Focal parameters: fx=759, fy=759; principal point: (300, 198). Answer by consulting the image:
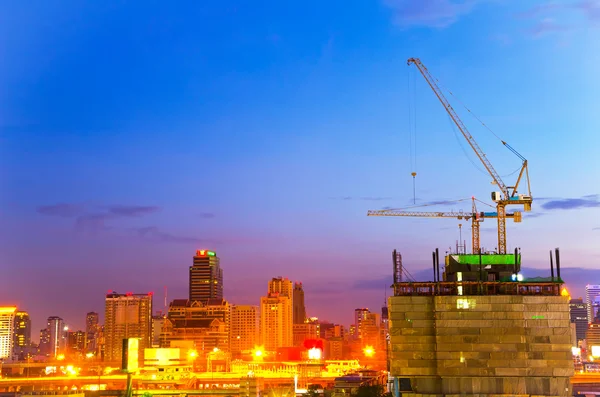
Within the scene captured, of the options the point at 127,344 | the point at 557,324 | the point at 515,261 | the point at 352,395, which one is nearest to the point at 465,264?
the point at 515,261

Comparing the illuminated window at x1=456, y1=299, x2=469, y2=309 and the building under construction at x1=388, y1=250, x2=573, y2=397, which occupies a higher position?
the illuminated window at x1=456, y1=299, x2=469, y2=309

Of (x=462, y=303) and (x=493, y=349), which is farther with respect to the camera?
(x=462, y=303)

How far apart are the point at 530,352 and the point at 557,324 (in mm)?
6799

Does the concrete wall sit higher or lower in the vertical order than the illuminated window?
lower

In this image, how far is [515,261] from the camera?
139125 mm

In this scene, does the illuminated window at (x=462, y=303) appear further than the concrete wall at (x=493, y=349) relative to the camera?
Yes

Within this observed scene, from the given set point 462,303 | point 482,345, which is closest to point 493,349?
point 482,345

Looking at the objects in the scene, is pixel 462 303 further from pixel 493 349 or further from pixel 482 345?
pixel 493 349

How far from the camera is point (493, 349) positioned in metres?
131

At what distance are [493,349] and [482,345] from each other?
1995mm

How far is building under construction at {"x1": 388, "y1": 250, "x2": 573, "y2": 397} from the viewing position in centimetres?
13138

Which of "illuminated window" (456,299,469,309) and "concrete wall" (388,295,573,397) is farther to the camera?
"illuminated window" (456,299,469,309)

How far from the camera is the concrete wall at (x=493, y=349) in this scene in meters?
131

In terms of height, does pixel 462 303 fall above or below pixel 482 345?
above
